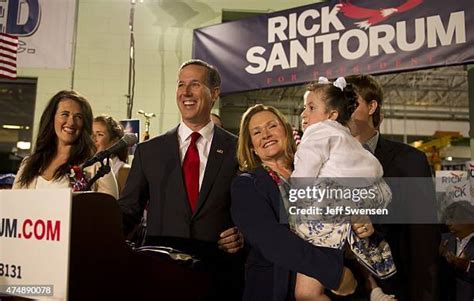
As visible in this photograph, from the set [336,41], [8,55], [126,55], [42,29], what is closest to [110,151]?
[336,41]

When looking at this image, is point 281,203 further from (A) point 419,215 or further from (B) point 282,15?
(B) point 282,15

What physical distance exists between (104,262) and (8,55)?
360cm

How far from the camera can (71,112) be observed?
1801mm

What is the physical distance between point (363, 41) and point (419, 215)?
206cm

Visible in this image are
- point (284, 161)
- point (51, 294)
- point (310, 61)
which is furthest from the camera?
point (310, 61)

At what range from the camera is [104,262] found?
99 centimetres

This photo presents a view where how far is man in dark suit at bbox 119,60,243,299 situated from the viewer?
5.06 feet

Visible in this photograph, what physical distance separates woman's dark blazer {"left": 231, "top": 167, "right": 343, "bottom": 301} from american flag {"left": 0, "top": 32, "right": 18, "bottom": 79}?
11.0ft

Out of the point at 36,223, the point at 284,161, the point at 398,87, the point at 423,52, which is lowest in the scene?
the point at 36,223

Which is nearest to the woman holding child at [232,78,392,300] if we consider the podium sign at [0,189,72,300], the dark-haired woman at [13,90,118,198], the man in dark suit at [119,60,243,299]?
the man in dark suit at [119,60,243,299]

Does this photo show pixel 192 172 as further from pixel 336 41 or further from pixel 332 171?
pixel 336 41

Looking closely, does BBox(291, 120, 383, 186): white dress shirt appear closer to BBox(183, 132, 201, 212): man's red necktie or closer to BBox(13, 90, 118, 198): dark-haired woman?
BBox(183, 132, 201, 212): man's red necktie

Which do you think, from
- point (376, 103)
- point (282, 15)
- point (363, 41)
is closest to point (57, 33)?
point (282, 15)

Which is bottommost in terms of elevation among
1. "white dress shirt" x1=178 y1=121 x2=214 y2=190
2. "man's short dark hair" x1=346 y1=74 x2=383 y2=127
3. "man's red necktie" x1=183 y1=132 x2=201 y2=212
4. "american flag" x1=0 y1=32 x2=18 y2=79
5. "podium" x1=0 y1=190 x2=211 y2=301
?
"podium" x1=0 y1=190 x2=211 y2=301
